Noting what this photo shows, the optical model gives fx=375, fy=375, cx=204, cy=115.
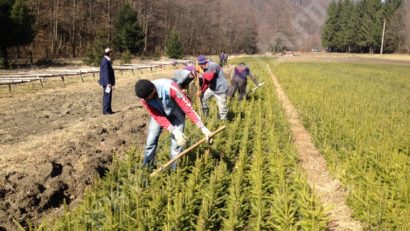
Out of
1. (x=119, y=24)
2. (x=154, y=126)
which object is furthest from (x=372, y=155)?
(x=119, y=24)

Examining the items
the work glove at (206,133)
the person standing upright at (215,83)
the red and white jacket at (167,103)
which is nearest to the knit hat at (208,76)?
the person standing upright at (215,83)

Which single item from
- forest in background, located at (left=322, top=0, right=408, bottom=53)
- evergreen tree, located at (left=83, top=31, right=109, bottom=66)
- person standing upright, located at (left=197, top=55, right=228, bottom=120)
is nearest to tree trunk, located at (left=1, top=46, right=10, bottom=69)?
evergreen tree, located at (left=83, top=31, right=109, bottom=66)

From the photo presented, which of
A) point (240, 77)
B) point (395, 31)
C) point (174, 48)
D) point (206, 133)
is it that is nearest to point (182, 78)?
point (206, 133)

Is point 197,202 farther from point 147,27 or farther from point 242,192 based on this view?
point 147,27

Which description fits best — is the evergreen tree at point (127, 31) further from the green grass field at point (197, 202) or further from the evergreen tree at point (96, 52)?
the green grass field at point (197, 202)

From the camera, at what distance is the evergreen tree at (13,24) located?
843 inches

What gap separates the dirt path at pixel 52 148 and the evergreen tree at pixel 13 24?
1225cm

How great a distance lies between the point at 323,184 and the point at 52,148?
420 cm

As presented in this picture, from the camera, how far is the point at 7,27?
2167 cm

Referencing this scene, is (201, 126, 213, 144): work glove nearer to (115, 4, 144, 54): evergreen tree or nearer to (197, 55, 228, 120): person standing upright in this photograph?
(197, 55, 228, 120): person standing upright

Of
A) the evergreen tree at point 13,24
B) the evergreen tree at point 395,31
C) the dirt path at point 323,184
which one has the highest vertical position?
the evergreen tree at point 395,31

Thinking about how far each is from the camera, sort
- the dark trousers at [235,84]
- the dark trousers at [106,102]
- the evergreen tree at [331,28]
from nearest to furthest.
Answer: the dark trousers at [106,102] < the dark trousers at [235,84] < the evergreen tree at [331,28]

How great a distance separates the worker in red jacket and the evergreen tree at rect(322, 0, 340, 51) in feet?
286

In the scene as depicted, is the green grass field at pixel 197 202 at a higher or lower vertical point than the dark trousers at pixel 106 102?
lower
